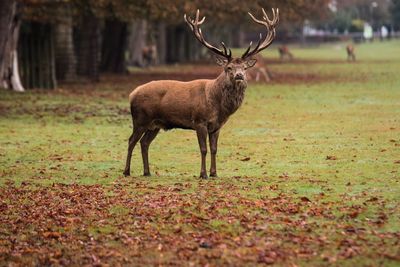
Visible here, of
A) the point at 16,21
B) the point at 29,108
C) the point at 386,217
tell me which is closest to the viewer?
the point at 386,217

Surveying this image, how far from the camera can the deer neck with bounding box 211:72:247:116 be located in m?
15.5

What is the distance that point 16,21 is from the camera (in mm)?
33125

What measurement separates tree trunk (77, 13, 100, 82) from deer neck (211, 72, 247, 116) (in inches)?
1072

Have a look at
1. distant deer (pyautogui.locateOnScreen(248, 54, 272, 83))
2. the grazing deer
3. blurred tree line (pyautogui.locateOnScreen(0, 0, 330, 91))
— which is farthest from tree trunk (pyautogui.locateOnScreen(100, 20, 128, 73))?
Answer: the grazing deer

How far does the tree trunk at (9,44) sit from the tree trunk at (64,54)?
19.1 feet

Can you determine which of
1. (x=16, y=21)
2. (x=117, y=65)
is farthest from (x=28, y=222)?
(x=117, y=65)

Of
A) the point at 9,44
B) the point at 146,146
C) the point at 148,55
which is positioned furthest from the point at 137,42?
the point at 146,146

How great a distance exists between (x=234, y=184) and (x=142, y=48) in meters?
46.7

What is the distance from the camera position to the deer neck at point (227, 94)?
15477mm

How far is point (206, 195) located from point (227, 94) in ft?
7.68

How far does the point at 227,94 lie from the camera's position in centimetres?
1552

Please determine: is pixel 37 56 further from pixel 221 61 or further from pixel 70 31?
pixel 221 61

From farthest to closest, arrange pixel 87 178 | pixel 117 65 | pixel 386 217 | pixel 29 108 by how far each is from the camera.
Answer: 1. pixel 117 65
2. pixel 29 108
3. pixel 87 178
4. pixel 386 217

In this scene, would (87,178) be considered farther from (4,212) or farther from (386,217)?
(386,217)
